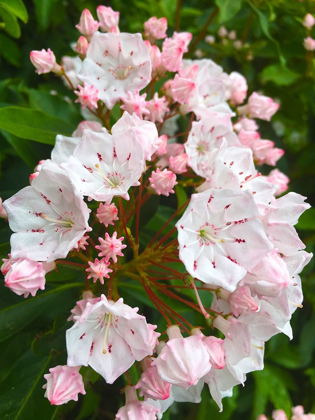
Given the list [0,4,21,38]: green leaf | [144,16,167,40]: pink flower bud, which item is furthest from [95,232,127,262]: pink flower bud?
[144,16,167,40]: pink flower bud

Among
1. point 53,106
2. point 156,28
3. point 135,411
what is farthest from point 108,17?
point 135,411

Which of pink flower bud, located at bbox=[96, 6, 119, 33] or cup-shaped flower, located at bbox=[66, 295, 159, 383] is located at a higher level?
pink flower bud, located at bbox=[96, 6, 119, 33]

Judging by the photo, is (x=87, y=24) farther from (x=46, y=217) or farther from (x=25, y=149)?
(x=46, y=217)

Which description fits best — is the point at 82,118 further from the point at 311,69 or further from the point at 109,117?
the point at 311,69

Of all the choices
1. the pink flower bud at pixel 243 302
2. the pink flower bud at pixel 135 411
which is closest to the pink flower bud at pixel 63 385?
the pink flower bud at pixel 135 411

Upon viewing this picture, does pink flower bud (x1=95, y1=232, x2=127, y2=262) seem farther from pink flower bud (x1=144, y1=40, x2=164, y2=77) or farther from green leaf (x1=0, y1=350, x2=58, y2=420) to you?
pink flower bud (x1=144, y1=40, x2=164, y2=77)

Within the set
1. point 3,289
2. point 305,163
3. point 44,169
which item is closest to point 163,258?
point 44,169
